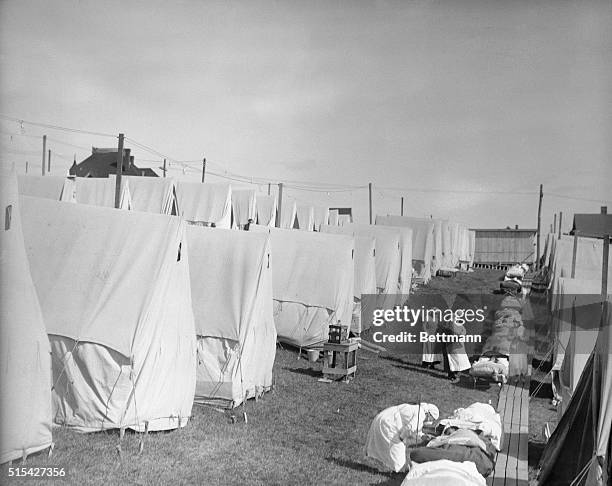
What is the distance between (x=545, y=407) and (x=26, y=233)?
29.3 feet

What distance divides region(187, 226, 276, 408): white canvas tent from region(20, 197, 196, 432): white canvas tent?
137 cm

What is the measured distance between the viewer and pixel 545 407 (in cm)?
1206

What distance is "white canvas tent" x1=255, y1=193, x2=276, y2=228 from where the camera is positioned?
1186 inches

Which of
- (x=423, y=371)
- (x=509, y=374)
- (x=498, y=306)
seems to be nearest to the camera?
(x=509, y=374)

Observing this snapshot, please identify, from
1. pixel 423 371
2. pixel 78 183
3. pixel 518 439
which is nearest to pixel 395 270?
pixel 423 371

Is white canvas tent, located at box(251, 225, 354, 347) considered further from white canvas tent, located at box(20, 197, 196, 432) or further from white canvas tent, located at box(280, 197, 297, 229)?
white canvas tent, located at box(280, 197, 297, 229)

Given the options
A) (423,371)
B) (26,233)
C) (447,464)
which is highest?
(26,233)

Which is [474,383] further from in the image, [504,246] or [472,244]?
[472,244]

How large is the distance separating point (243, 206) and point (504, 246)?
2108cm

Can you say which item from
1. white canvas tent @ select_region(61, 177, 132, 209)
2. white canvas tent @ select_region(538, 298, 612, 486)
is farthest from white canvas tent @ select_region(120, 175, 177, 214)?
white canvas tent @ select_region(538, 298, 612, 486)

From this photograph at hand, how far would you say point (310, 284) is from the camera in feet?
54.1

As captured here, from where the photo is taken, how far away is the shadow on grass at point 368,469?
792cm

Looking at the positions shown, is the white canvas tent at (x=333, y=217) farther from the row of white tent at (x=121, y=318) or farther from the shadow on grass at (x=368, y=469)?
the shadow on grass at (x=368, y=469)

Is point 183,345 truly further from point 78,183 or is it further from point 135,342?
point 78,183
